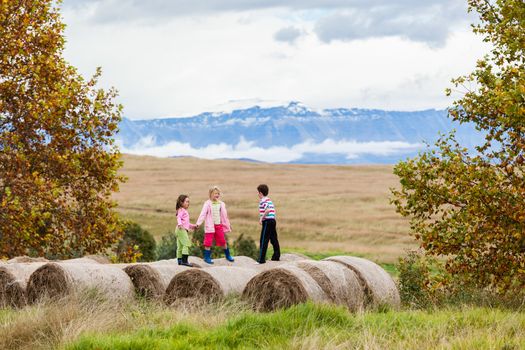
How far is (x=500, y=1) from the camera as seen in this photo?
64.1 ft

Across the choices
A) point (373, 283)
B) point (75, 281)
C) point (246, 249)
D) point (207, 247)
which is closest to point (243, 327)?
point (75, 281)

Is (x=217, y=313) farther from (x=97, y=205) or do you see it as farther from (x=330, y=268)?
(x=97, y=205)

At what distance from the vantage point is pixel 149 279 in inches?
629

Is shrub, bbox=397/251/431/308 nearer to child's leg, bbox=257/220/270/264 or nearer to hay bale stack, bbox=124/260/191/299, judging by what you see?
child's leg, bbox=257/220/270/264

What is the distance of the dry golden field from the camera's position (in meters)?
63.1

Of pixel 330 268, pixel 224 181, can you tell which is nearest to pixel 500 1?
pixel 330 268

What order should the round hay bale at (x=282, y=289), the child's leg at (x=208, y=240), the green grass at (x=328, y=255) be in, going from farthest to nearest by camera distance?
the green grass at (x=328, y=255), the child's leg at (x=208, y=240), the round hay bale at (x=282, y=289)

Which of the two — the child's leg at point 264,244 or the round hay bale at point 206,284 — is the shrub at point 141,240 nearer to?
the child's leg at point 264,244

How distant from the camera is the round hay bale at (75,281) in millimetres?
14961

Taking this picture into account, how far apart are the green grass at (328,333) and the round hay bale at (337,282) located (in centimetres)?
213

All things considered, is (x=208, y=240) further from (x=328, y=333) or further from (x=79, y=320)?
(x=328, y=333)

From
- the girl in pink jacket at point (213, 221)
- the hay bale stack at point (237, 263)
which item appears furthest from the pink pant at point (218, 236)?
the hay bale stack at point (237, 263)

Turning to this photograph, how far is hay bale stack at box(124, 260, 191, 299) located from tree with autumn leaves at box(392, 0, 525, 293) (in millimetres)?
5930

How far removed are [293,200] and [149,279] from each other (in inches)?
3261
